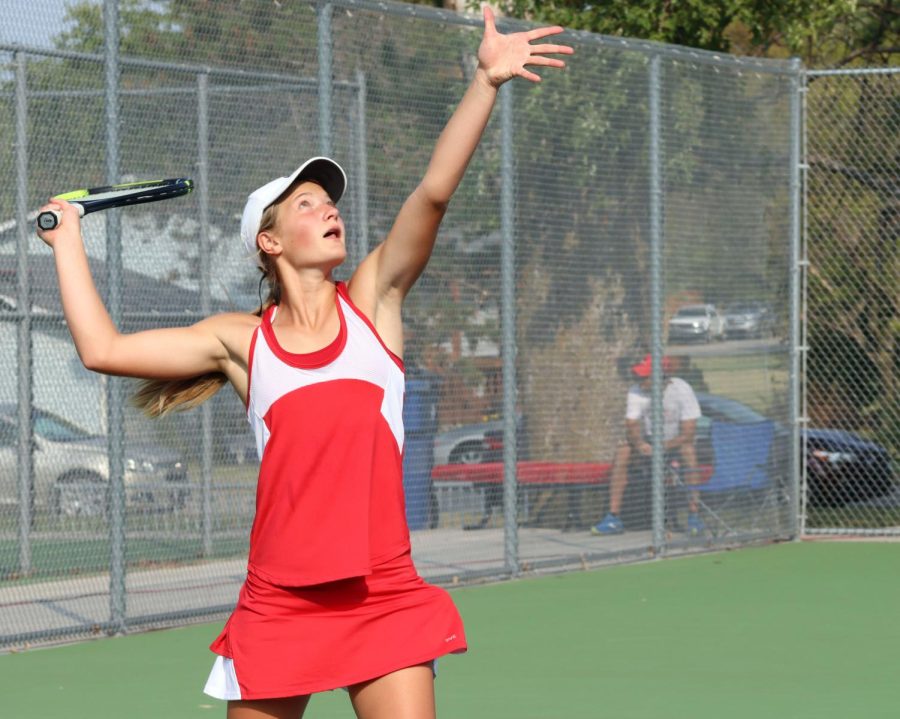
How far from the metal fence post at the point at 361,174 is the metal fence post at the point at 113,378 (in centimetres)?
161

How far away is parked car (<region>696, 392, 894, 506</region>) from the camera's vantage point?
1184cm

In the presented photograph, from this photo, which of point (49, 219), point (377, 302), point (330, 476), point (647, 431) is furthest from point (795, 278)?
point (49, 219)

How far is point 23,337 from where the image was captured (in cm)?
830

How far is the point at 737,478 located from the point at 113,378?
16.7 ft

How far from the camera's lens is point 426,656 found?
364cm

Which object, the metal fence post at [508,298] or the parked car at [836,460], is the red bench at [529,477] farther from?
the parked car at [836,460]

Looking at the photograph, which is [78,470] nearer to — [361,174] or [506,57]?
[361,174]

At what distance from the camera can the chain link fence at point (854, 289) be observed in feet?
39.0

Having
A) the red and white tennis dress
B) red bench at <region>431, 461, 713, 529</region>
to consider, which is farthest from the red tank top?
red bench at <region>431, 461, 713, 529</region>

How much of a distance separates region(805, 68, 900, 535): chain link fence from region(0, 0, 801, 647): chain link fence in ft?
0.91

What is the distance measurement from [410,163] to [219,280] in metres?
1.40

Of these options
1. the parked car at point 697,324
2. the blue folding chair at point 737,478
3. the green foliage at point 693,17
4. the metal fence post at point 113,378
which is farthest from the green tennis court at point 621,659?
the green foliage at point 693,17

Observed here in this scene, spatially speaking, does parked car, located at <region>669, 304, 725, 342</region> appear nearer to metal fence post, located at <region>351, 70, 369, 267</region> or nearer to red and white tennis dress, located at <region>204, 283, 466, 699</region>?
metal fence post, located at <region>351, 70, 369, 267</region>

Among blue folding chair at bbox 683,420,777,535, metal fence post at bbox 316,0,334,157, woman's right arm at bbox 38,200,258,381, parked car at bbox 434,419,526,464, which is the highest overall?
metal fence post at bbox 316,0,334,157
